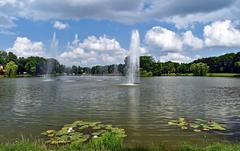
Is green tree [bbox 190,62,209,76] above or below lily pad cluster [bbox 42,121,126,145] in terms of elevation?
above

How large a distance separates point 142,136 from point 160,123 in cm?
434

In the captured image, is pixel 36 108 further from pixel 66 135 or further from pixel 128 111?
pixel 66 135

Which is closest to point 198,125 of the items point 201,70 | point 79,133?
point 79,133

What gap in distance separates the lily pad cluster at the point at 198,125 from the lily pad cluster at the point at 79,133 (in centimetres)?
470

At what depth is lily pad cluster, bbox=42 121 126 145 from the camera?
17000mm

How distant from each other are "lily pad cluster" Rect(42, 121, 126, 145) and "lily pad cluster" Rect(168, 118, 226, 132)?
4.70m

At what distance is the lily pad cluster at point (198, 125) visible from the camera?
2046 cm

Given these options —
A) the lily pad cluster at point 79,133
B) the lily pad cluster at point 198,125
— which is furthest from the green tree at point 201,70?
the lily pad cluster at point 79,133

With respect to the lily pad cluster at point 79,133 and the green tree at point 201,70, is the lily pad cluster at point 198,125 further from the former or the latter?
the green tree at point 201,70

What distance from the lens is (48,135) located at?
18781mm

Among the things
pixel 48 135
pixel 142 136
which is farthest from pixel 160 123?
pixel 48 135

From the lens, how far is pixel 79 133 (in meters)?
18.7

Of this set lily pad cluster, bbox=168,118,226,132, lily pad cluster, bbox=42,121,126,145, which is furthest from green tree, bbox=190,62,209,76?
lily pad cluster, bbox=42,121,126,145

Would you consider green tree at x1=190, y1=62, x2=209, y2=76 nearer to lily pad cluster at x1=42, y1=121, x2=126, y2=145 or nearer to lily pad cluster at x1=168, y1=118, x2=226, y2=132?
lily pad cluster at x1=168, y1=118, x2=226, y2=132
